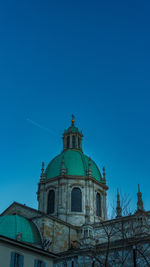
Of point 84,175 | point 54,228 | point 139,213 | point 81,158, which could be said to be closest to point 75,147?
point 81,158

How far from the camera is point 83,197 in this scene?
54531 mm

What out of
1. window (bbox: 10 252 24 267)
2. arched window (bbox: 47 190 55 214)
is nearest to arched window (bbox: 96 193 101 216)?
arched window (bbox: 47 190 55 214)

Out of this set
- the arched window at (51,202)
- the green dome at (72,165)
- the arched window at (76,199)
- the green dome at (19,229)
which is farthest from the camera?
the green dome at (72,165)

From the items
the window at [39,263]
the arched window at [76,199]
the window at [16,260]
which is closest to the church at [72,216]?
the arched window at [76,199]

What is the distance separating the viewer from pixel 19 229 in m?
43.1

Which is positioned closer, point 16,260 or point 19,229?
point 16,260

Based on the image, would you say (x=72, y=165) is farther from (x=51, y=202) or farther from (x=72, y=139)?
(x=72, y=139)

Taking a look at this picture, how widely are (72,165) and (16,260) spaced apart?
33436 mm

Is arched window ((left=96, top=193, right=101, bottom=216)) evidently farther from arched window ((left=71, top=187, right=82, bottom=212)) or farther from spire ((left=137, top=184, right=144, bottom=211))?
spire ((left=137, top=184, right=144, bottom=211))

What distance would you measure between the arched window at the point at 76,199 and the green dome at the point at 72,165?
118 inches

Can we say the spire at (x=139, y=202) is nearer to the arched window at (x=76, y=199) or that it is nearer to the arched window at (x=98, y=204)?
the arched window at (x=98, y=204)

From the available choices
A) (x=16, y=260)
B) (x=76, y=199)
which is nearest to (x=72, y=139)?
(x=76, y=199)

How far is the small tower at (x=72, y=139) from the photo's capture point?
6412 cm

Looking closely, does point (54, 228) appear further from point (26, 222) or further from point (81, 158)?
point (81, 158)
